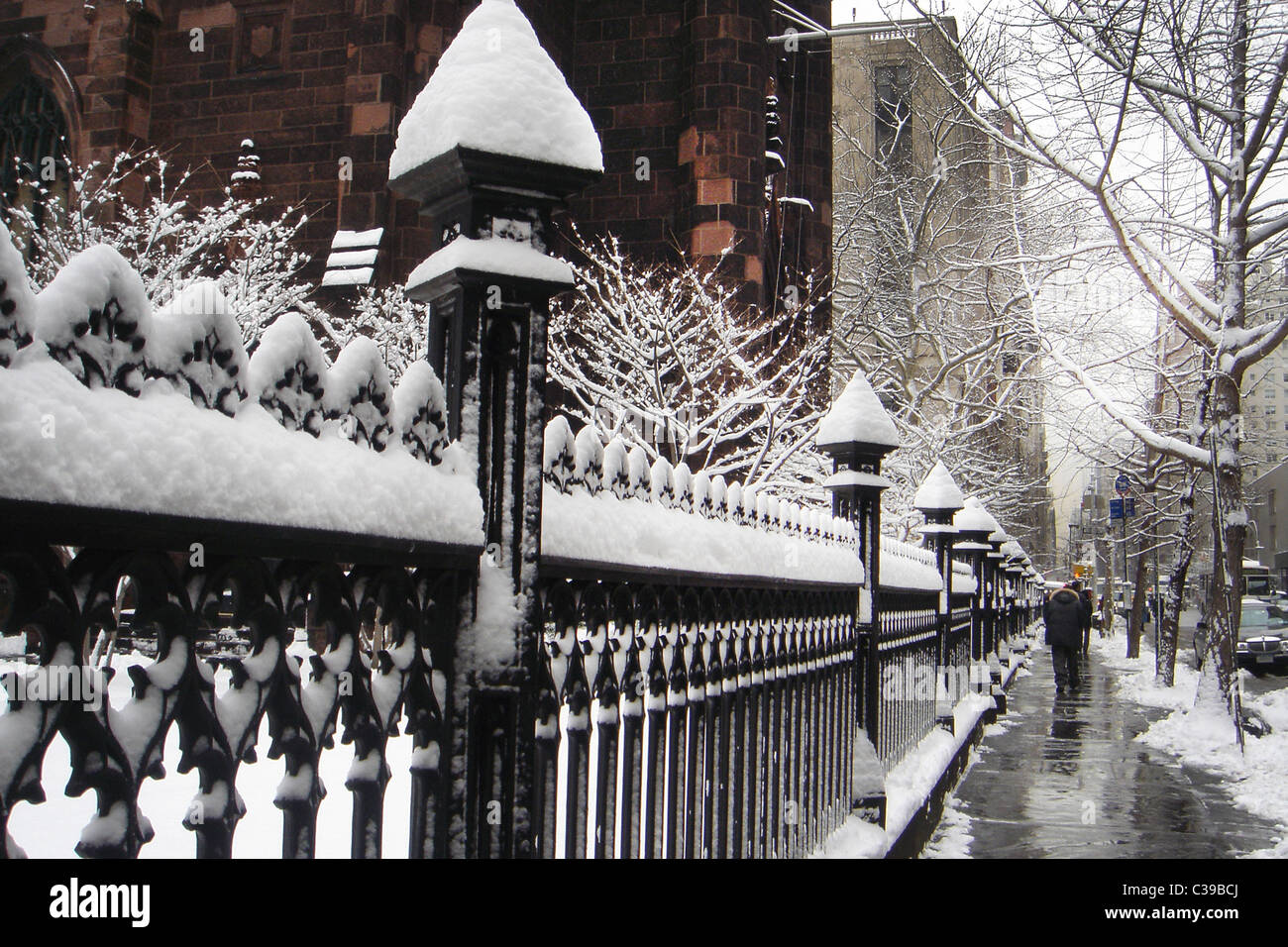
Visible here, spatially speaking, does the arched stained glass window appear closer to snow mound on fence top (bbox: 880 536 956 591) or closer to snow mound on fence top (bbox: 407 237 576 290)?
snow mound on fence top (bbox: 880 536 956 591)

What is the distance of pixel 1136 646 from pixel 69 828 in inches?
1047

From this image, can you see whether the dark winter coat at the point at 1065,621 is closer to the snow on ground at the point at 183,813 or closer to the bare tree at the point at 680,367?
the bare tree at the point at 680,367

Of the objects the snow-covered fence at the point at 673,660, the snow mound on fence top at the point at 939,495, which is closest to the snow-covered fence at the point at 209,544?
the snow-covered fence at the point at 673,660

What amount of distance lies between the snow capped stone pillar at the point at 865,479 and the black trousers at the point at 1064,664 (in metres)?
11.5

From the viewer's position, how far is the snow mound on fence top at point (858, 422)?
5.49m

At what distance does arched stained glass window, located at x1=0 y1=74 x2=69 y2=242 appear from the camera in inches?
687

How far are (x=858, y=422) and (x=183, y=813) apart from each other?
11.7ft

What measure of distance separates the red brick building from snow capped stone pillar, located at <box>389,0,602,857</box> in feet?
47.8

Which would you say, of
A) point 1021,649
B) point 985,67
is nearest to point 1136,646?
point 1021,649

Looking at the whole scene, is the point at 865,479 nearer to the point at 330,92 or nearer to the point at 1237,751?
the point at 1237,751

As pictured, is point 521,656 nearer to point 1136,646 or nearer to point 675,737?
point 675,737

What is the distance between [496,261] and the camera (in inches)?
81.0

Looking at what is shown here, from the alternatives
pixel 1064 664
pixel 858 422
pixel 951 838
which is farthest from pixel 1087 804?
pixel 1064 664
